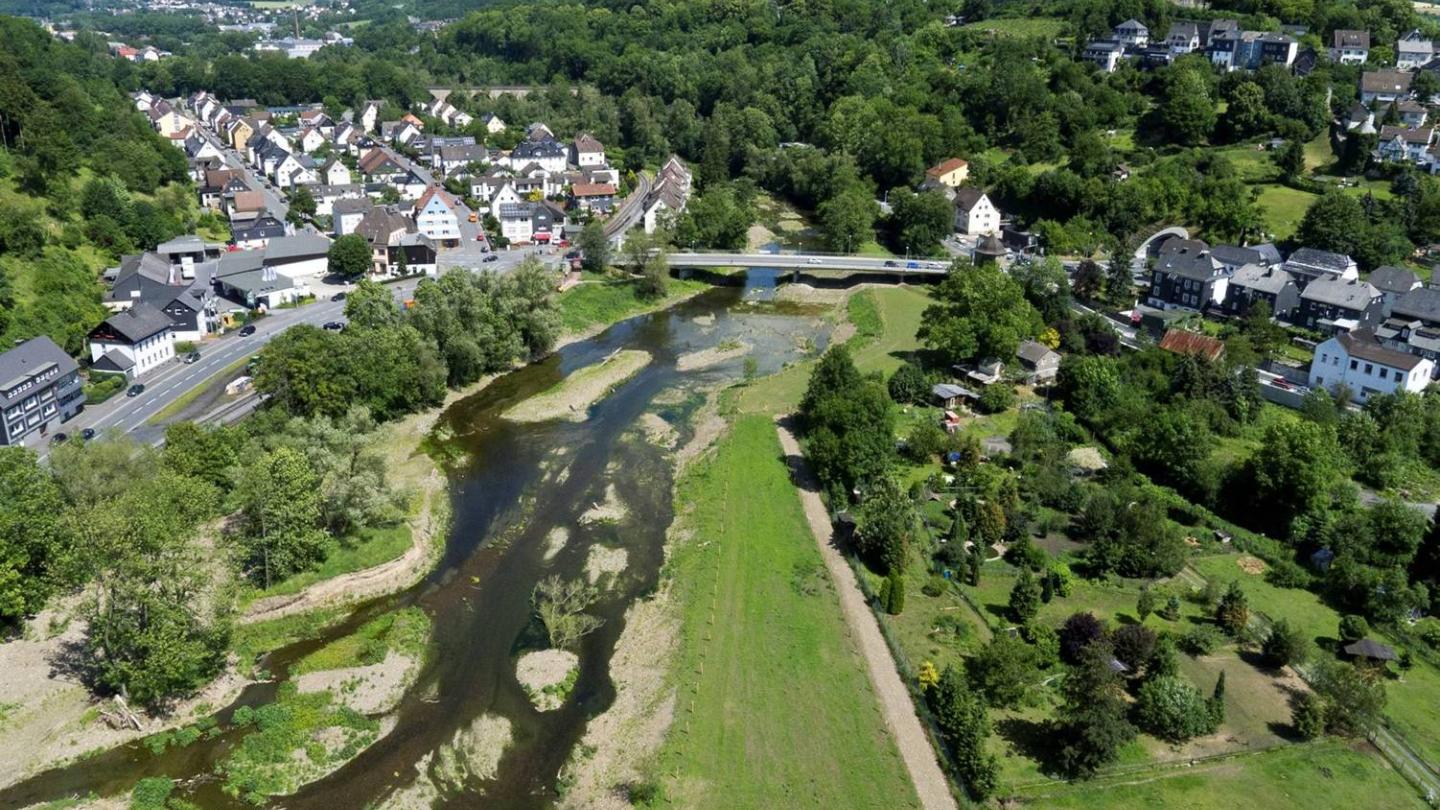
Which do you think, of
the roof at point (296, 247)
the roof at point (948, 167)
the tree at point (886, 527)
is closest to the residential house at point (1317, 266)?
the roof at point (948, 167)

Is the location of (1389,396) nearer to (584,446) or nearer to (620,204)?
(584,446)

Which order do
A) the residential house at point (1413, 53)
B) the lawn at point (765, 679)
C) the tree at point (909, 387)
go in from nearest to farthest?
1. the lawn at point (765, 679)
2. the tree at point (909, 387)
3. the residential house at point (1413, 53)

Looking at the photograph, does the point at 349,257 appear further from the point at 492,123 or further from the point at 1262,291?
the point at 492,123

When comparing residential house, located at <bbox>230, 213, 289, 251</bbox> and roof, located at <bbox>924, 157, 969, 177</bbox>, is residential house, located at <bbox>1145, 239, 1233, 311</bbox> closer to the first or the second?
roof, located at <bbox>924, 157, 969, 177</bbox>

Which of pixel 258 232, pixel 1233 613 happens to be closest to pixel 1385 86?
pixel 1233 613

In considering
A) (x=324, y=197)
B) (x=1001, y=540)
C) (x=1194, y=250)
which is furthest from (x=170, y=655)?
(x=324, y=197)

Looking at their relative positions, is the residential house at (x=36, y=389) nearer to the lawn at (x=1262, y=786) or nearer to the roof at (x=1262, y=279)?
the lawn at (x=1262, y=786)

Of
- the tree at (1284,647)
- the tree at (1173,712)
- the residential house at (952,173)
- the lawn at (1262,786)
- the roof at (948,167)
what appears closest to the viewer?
the lawn at (1262,786)
